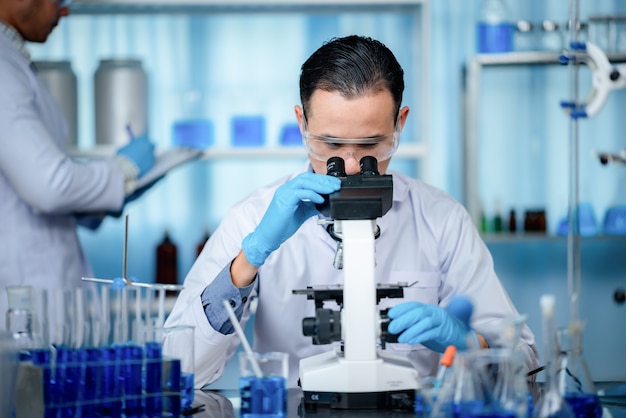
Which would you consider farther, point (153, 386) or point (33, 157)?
point (33, 157)

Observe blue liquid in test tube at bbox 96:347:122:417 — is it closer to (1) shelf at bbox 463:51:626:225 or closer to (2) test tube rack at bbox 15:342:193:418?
(2) test tube rack at bbox 15:342:193:418

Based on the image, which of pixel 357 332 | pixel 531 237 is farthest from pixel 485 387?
pixel 531 237

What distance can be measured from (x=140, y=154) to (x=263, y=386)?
1.80m

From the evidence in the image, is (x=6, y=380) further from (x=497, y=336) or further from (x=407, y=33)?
(x=407, y=33)

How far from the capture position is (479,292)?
2.07 metres

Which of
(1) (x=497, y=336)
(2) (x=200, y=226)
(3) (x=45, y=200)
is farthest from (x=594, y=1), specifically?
(1) (x=497, y=336)

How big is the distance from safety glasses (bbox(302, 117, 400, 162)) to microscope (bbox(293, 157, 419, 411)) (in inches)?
12.1

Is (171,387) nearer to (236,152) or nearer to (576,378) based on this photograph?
(576,378)

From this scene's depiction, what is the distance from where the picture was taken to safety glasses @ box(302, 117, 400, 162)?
6.11 feet

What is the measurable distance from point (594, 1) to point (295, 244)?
92.2 inches

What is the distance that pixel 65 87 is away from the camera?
11.6 feet

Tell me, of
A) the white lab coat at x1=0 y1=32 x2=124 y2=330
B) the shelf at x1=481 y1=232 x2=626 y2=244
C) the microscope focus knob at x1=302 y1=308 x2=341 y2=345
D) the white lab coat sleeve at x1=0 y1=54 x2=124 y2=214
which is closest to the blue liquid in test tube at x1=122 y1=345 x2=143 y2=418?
the microscope focus knob at x1=302 y1=308 x2=341 y2=345

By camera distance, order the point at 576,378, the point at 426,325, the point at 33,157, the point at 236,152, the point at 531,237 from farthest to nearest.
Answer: the point at 531,237
the point at 236,152
the point at 33,157
the point at 426,325
the point at 576,378

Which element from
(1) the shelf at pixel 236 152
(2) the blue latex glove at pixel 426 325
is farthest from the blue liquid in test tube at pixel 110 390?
(1) the shelf at pixel 236 152
